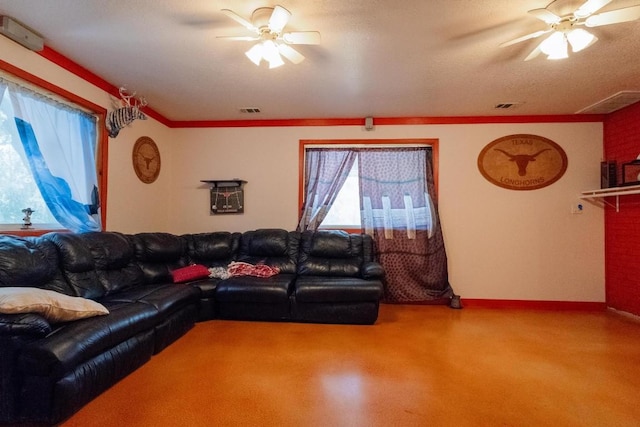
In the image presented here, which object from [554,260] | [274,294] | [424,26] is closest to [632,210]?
[554,260]

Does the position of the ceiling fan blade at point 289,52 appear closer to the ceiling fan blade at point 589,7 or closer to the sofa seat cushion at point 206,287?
the ceiling fan blade at point 589,7

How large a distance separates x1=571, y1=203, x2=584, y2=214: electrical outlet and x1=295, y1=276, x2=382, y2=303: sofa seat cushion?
281 cm

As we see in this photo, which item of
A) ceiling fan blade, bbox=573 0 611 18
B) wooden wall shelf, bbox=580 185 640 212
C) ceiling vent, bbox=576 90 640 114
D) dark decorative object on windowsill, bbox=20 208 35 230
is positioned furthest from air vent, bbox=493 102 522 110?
dark decorative object on windowsill, bbox=20 208 35 230

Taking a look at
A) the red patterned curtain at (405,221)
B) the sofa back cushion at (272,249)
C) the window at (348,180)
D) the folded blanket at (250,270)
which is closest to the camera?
the folded blanket at (250,270)

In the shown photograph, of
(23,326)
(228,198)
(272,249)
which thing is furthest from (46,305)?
(228,198)

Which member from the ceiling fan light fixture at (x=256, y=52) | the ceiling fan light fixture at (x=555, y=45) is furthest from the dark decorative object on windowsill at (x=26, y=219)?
the ceiling fan light fixture at (x=555, y=45)

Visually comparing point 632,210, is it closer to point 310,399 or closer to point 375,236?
point 375,236

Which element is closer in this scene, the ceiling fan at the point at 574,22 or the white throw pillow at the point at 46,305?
the white throw pillow at the point at 46,305

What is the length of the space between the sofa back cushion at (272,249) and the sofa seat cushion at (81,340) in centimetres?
170

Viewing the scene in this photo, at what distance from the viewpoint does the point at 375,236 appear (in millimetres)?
4320

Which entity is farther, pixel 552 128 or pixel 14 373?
pixel 552 128

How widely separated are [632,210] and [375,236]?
9.57 ft

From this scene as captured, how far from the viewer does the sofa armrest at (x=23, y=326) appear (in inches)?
63.9

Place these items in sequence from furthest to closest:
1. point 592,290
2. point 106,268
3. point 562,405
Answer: point 592,290 → point 106,268 → point 562,405
